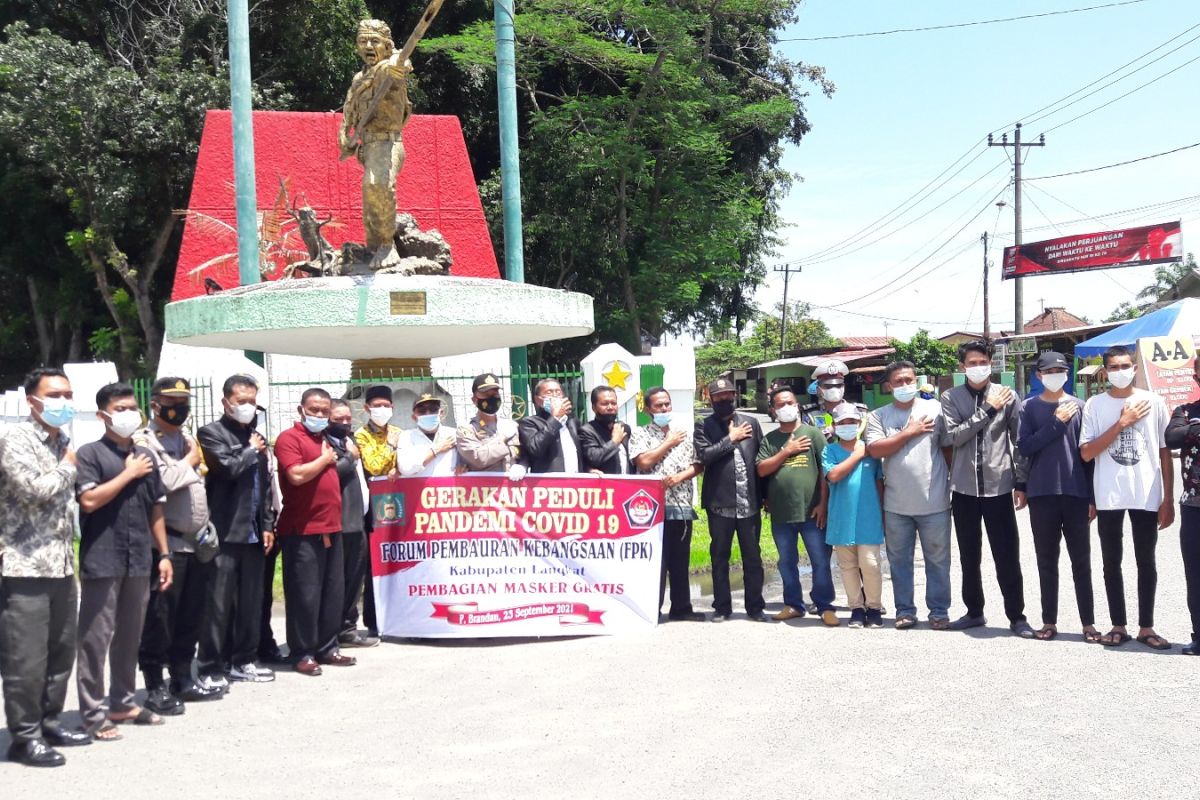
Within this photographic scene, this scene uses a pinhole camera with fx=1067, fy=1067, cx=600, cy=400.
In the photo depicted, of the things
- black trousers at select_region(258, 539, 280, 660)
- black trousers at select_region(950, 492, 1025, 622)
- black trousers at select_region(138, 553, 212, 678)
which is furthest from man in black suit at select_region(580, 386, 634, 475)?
black trousers at select_region(138, 553, 212, 678)

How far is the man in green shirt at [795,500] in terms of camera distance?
7.45 metres

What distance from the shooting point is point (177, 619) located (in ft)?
19.0

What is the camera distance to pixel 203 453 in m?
6.00

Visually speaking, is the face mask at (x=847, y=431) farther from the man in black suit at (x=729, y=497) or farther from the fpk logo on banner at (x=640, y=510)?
the fpk logo on banner at (x=640, y=510)

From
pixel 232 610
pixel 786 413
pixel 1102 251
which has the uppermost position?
pixel 1102 251

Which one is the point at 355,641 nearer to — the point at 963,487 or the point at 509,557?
the point at 509,557

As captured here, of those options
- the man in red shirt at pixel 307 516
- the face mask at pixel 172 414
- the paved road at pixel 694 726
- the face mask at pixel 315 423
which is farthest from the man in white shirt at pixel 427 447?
the face mask at pixel 172 414

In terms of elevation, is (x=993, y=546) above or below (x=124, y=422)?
below

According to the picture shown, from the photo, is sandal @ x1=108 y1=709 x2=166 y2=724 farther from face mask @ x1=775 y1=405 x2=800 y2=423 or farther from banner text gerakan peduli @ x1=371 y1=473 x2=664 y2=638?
face mask @ x1=775 y1=405 x2=800 y2=423

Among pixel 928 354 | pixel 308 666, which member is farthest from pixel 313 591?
pixel 928 354

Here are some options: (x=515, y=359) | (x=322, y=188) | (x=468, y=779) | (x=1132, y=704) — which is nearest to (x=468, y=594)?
(x=468, y=779)

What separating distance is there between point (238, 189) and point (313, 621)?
269 inches

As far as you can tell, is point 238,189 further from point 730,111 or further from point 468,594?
point 730,111

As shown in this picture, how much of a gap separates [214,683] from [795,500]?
3918 millimetres
